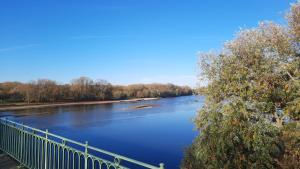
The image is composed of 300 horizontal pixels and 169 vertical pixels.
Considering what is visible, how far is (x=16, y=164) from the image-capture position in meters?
6.38

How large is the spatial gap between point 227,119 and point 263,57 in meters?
4.68

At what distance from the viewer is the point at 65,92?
83688 millimetres

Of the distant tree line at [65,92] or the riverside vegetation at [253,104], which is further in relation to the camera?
the distant tree line at [65,92]

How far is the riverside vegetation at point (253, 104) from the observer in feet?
19.8

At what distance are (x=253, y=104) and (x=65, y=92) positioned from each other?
7930 centimetres

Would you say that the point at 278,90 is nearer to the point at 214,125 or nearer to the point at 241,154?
the point at 214,125

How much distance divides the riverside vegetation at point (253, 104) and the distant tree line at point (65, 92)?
65002 mm

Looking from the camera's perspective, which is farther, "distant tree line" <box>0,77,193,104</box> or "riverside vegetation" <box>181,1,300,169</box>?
"distant tree line" <box>0,77,193,104</box>

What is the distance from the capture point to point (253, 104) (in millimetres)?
9117

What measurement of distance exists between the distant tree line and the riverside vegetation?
65002 mm

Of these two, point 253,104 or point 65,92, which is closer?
point 253,104

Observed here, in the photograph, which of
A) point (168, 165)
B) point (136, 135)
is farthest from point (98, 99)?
point (168, 165)

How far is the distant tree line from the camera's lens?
73975mm

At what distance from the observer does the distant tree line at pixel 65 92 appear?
7397 centimetres
